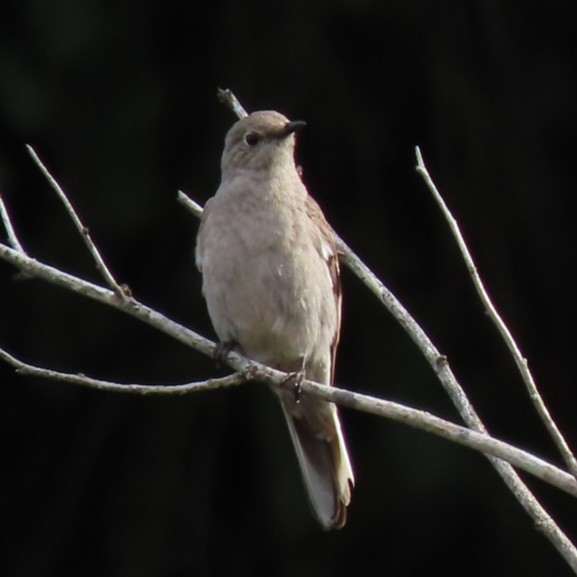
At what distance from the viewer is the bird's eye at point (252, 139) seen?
6.43 meters

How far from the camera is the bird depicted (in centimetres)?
604

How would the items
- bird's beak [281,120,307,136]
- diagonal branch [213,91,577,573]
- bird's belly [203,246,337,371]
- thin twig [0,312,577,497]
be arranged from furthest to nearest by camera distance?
bird's beak [281,120,307,136] < bird's belly [203,246,337,371] < diagonal branch [213,91,577,573] < thin twig [0,312,577,497]

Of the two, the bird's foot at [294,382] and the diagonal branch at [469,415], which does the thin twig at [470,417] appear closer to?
the diagonal branch at [469,415]

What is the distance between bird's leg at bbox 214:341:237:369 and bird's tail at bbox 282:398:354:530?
371 mm

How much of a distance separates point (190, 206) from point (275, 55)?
2.57 m

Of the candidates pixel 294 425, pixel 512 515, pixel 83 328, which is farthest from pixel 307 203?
pixel 512 515

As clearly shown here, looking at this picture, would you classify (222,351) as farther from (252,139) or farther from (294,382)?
(252,139)

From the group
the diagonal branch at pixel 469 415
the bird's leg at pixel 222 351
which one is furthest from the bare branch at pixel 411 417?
the bird's leg at pixel 222 351

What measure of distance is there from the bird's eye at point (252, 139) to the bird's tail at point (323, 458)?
106 centimetres

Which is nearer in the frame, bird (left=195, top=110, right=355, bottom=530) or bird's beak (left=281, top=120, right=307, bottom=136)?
bird (left=195, top=110, right=355, bottom=530)

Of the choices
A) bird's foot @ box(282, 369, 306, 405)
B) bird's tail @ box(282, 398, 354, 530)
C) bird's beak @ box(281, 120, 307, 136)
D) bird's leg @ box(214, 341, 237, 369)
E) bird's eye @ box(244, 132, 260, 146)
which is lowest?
bird's tail @ box(282, 398, 354, 530)

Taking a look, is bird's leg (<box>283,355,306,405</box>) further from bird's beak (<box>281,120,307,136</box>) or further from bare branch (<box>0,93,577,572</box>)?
bird's beak (<box>281,120,307,136</box>)

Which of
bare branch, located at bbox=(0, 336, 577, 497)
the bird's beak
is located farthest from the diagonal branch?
the bird's beak

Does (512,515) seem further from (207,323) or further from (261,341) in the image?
(261,341)
